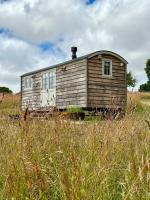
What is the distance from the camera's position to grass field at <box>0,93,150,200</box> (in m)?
2.17

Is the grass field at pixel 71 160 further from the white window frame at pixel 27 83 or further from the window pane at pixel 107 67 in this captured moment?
the white window frame at pixel 27 83

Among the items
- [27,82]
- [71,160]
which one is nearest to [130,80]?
[27,82]

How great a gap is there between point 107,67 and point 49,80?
407cm

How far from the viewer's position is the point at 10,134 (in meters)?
3.87

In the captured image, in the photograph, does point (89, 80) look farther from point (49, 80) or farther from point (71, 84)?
point (49, 80)

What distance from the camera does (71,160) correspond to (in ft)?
6.27

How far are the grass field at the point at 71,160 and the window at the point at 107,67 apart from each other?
14516 mm

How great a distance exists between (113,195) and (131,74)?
161 feet

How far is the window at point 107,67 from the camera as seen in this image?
63.7 feet

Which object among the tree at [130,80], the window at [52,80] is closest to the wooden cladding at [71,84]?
the window at [52,80]

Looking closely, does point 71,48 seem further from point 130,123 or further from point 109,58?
point 130,123

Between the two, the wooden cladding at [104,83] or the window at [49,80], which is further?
the window at [49,80]

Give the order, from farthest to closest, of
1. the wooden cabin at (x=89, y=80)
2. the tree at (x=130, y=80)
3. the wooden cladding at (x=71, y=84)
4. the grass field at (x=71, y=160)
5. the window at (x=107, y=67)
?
1. the tree at (x=130, y=80)
2. the window at (x=107, y=67)
3. the wooden cladding at (x=71, y=84)
4. the wooden cabin at (x=89, y=80)
5. the grass field at (x=71, y=160)

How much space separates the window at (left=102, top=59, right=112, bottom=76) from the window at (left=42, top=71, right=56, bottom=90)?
346 cm
